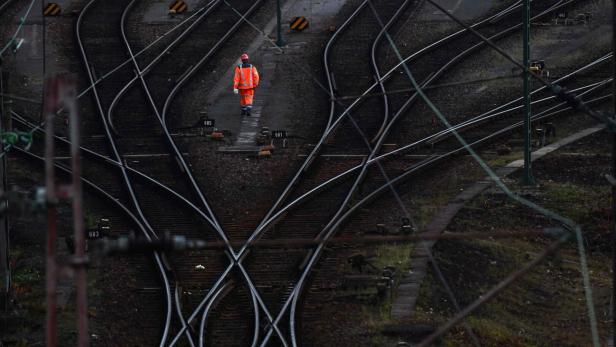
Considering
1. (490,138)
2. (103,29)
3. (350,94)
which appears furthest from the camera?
(103,29)

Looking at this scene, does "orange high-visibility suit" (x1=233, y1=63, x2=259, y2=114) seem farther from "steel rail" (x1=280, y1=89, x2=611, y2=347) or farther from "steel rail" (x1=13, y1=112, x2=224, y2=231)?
"steel rail" (x1=280, y1=89, x2=611, y2=347)

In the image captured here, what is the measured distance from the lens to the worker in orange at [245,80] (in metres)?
29.6

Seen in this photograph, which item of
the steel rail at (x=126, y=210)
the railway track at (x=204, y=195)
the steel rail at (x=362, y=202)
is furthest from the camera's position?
the steel rail at (x=126, y=210)

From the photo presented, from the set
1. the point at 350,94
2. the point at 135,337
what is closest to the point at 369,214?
the point at 135,337

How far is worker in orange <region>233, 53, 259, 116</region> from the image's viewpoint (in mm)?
29562

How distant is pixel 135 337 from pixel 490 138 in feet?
33.3

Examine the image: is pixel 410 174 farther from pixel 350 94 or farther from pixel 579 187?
pixel 350 94

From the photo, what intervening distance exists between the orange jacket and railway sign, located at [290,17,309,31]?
652cm

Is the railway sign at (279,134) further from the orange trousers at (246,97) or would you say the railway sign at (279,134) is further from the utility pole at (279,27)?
the utility pole at (279,27)

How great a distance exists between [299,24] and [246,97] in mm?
6539

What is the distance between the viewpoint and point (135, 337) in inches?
768

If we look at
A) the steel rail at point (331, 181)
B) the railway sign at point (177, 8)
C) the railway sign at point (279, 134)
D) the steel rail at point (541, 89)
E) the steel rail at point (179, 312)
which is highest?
the railway sign at point (177, 8)

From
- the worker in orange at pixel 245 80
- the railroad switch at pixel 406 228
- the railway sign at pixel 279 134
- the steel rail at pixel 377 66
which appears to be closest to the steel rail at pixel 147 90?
A: the worker in orange at pixel 245 80

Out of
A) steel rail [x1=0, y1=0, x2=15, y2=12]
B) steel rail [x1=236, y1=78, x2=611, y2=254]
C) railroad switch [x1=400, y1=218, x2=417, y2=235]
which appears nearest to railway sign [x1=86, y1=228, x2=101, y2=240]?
steel rail [x1=236, y1=78, x2=611, y2=254]
